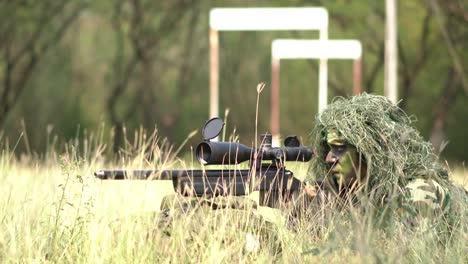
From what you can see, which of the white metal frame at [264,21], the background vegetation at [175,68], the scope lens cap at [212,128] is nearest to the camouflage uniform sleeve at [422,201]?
the scope lens cap at [212,128]

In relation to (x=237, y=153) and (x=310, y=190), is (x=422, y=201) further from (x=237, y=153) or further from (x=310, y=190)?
(x=237, y=153)

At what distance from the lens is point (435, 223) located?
17.1 ft

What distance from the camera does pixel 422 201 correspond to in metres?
5.19

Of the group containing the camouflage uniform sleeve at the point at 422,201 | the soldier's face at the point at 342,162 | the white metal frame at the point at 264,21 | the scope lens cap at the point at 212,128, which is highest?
the white metal frame at the point at 264,21

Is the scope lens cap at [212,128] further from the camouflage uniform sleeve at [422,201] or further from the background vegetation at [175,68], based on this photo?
the background vegetation at [175,68]

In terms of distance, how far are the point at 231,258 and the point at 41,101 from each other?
900 inches

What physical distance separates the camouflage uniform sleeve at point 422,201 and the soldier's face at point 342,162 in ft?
0.77

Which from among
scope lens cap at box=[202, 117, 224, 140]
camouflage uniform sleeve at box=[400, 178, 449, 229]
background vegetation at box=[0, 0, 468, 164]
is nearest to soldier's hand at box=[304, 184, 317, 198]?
camouflage uniform sleeve at box=[400, 178, 449, 229]

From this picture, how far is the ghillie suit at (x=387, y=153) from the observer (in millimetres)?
5180

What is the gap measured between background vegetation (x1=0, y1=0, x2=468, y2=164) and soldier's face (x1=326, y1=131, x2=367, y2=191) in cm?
1960

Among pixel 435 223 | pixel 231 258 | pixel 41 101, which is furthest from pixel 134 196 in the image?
pixel 41 101

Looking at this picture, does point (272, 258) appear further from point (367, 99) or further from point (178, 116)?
point (178, 116)

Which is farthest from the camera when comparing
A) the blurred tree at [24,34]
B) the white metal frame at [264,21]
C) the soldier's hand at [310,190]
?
the blurred tree at [24,34]

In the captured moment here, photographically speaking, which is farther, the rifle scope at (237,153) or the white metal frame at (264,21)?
the white metal frame at (264,21)
